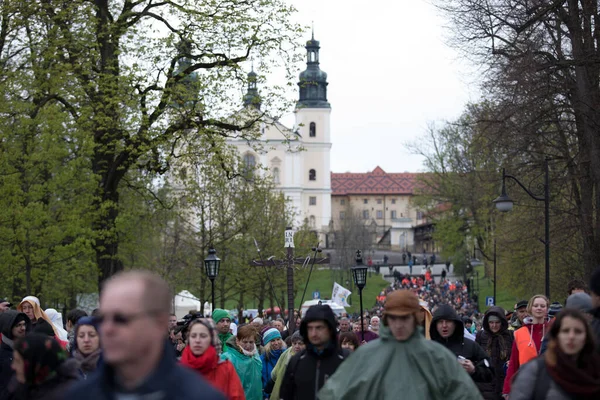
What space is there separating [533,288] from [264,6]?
19035 millimetres

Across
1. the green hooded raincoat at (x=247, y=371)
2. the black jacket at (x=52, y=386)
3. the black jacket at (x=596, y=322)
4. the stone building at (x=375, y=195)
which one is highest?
the stone building at (x=375, y=195)

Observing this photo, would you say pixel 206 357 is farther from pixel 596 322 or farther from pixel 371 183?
pixel 371 183

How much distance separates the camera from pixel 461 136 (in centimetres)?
6272

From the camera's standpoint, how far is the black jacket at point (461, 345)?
29.7 ft

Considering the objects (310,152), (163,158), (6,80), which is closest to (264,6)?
(163,158)

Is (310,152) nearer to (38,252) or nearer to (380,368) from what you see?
(38,252)

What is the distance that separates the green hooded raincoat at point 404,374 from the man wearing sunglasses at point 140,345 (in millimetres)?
2631

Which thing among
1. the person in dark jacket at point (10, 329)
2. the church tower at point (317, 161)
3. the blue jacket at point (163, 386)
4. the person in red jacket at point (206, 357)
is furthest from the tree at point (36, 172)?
the church tower at point (317, 161)

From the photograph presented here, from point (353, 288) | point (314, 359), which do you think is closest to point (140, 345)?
point (314, 359)

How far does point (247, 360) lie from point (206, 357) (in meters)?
3.61

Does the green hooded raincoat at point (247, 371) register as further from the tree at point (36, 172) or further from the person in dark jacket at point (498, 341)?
the tree at point (36, 172)

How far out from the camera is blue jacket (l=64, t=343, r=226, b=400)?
3797mm

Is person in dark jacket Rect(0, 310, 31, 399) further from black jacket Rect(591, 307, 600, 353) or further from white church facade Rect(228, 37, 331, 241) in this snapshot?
white church facade Rect(228, 37, 331, 241)

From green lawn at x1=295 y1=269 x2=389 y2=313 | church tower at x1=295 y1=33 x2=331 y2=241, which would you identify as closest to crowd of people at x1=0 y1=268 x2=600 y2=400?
green lawn at x1=295 y1=269 x2=389 y2=313
